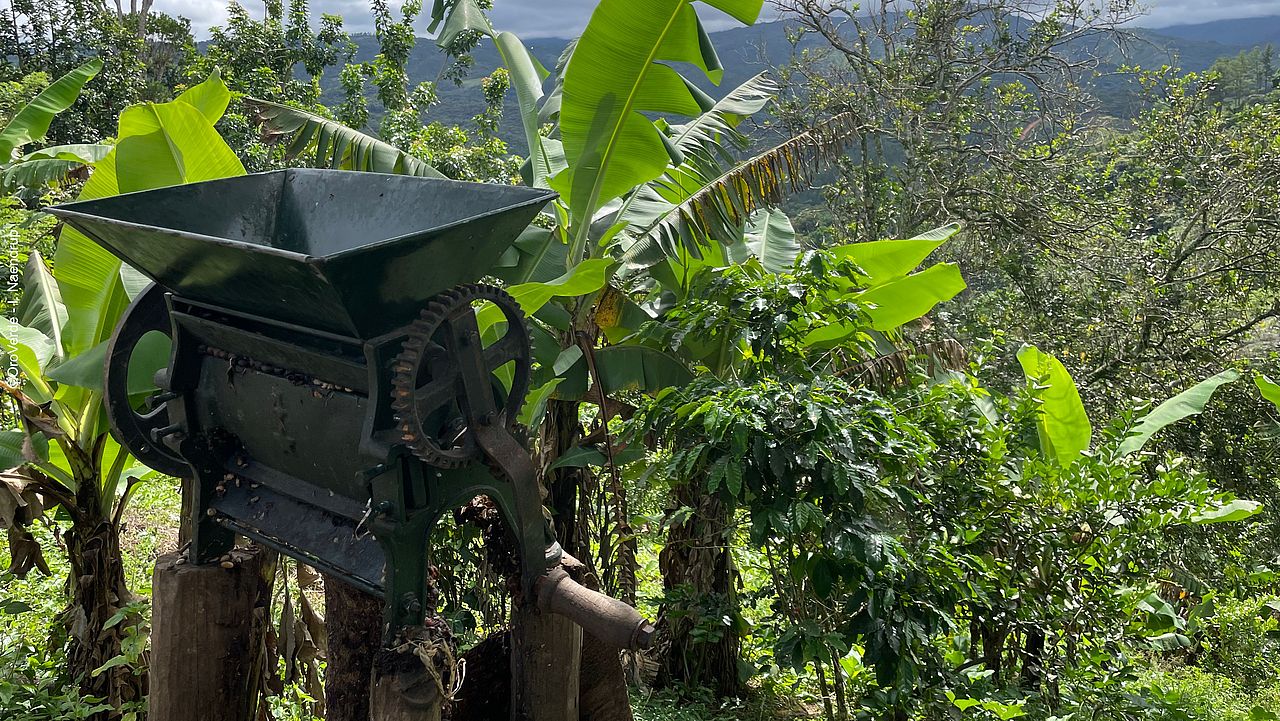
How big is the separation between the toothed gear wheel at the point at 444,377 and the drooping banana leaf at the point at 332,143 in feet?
8.10

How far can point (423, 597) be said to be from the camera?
7.13 feet

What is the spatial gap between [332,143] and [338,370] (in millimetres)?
3101

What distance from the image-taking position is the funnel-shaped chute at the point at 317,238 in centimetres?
180

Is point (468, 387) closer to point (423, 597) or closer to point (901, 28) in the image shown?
point (423, 597)

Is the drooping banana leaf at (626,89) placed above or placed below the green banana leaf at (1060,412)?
above

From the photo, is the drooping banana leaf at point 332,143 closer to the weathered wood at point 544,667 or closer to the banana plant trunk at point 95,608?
the banana plant trunk at point 95,608

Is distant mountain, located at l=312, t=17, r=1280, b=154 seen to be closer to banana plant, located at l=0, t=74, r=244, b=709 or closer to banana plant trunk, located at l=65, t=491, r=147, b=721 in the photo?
banana plant, located at l=0, t=74, r=244, b=709

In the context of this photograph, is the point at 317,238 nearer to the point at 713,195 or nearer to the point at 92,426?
the point at 92,426

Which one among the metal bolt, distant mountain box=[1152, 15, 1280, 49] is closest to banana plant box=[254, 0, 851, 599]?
the metal bolt

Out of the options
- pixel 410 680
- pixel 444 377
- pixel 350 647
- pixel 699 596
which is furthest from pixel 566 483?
pixel 444 377

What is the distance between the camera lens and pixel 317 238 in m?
2.61

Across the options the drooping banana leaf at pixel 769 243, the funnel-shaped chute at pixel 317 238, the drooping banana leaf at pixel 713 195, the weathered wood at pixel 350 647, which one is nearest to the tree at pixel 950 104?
the drooping banana leaf at pixel 769 243

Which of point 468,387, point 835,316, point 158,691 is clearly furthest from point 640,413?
point 158,691

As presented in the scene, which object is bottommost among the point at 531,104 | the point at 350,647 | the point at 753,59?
the point at 350,647
